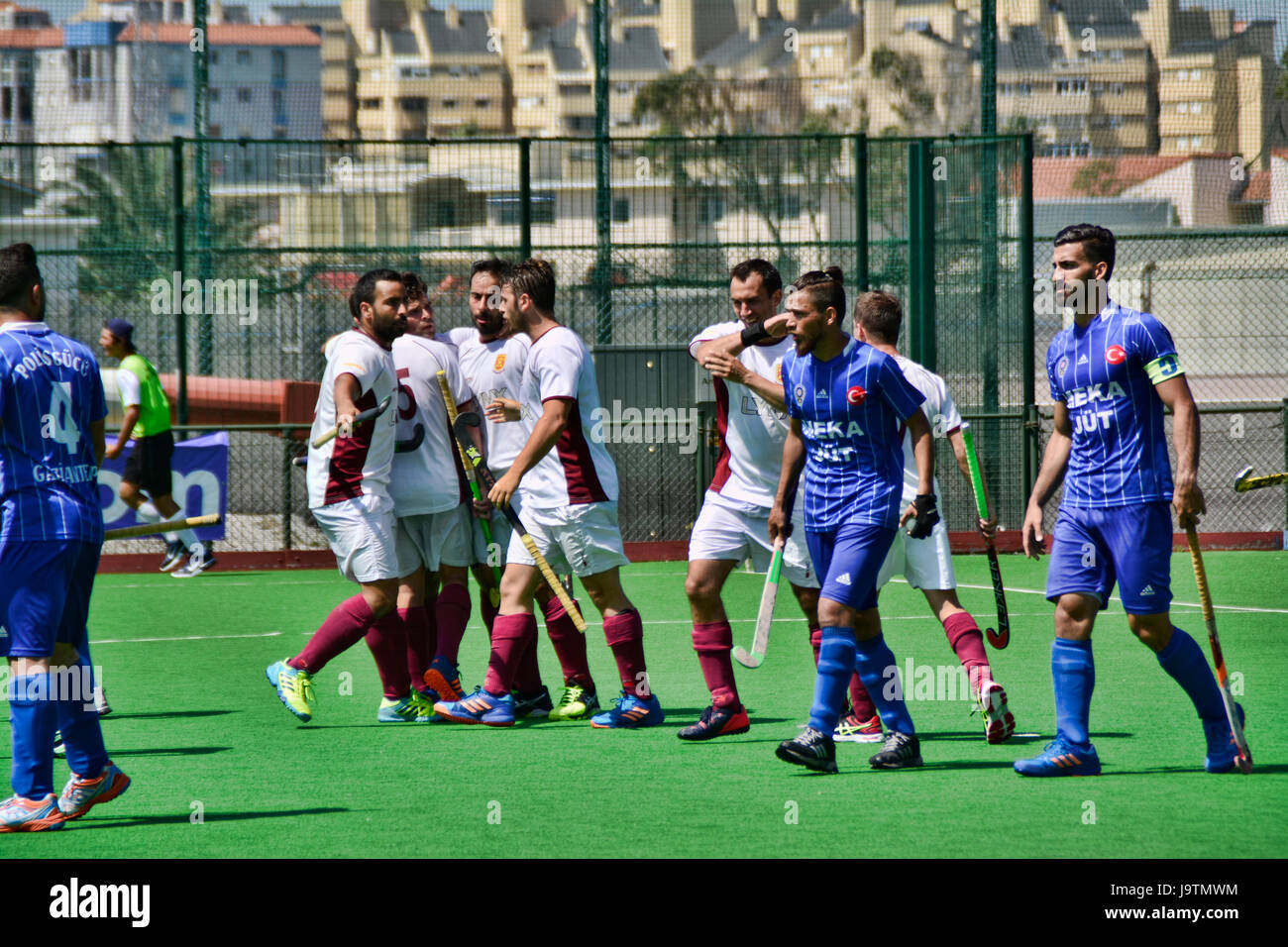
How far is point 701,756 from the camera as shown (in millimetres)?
6660

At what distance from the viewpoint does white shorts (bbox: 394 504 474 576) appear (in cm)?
788

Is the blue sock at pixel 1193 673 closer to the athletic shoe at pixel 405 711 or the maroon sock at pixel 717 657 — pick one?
the maroon sock at pixel 717 657

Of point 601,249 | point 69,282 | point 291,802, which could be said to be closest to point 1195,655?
point 291,802

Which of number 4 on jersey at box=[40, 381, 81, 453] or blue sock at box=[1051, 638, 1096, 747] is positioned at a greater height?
number 4 on jersey at box=[40, 381, 81, 453]

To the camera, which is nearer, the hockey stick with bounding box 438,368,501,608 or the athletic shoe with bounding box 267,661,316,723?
the athletic shoe with bounding box 267,661,316,723

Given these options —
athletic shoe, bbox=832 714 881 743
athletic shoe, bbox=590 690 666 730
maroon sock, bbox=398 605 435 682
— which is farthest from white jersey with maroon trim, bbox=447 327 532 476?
athletic shoe, bbox=832 714 881 743

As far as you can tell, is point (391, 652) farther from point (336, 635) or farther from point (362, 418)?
point (362, 418)

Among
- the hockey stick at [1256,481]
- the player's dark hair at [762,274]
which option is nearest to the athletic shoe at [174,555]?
the player's dark hair at [762,274]

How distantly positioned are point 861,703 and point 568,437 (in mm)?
1775

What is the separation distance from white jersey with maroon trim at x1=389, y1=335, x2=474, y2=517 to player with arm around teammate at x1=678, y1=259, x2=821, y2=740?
4.46 feet

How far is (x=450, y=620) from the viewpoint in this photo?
8031 millimetres

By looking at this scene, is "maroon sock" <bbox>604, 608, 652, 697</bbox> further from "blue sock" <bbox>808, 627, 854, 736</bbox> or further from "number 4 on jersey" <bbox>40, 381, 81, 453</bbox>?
"number 4 on jersey" <bbox>40, 381, 81, 453</bbox>

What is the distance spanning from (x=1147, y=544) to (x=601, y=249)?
1079 centimetres
